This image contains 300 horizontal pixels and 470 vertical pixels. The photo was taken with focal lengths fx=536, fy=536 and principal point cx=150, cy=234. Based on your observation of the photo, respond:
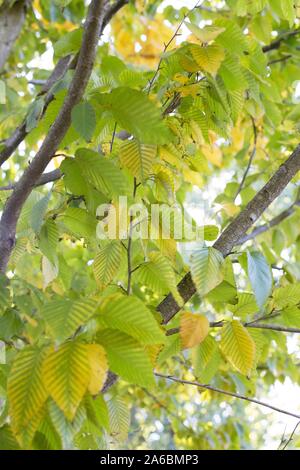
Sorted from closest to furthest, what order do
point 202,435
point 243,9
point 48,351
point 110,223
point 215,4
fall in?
point 48,351
point 110,223
point 243,9
point 202,435
point 215,4

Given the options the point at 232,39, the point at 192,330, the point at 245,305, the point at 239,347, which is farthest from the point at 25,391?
the point at 232,39

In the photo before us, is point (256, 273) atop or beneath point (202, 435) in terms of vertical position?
atop

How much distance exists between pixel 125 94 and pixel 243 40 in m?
0.22

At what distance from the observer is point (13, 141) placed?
1.21 m

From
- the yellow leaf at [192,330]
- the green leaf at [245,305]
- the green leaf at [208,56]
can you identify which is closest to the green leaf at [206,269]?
the yellow leaf at [192,330]

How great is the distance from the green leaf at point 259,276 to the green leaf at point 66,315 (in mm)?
248

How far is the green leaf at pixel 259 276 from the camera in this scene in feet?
2.37

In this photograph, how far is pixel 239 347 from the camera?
739 millimetres

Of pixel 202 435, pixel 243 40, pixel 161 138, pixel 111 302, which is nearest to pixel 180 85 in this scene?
pixel 243 40

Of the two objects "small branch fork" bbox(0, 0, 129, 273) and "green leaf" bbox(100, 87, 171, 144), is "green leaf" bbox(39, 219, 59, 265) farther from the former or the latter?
"green leaf" bbox(100, 87, 171, 144)

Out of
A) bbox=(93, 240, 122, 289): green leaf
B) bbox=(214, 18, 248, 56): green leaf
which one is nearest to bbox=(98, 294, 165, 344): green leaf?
bbox=(93, 240, 122, 289): green leaf

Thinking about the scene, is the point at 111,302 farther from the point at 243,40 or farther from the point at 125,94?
the point at 243,40

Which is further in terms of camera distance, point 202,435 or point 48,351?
point 202,435

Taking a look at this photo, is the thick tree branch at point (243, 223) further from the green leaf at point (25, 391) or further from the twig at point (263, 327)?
the green leaf at point (25, 391)
